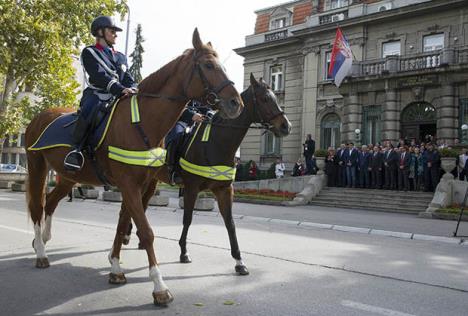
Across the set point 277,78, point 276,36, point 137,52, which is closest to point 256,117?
point 277,78

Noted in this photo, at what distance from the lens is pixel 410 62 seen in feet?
85.5

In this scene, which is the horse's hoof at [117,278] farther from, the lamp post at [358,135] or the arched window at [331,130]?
the arched window at [331,130]

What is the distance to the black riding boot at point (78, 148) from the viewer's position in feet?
18.1

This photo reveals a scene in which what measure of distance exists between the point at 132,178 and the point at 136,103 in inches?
35.9

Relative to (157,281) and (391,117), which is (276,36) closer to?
(391,117)

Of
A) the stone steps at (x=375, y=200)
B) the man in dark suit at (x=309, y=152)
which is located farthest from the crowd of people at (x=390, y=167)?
the man in dark suit at (x=309, y=152)

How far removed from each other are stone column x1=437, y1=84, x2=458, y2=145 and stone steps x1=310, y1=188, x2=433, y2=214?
697 centimetres

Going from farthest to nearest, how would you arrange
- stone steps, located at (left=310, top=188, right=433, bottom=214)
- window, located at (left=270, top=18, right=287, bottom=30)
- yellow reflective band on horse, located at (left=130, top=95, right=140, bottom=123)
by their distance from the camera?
window, located at (left=270, top=18, right=287, bottom=30) → stone steps, located at (left=310, top=188, right=433, bottom=214) → yellow reflective band on horse, located at (left=130, top=95, right=140, bottom=123)

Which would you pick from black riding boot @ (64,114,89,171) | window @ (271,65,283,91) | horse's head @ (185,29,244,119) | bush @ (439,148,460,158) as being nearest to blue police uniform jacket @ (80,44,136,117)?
black riding boot @ (64,114,89,171)

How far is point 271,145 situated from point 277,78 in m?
5.34

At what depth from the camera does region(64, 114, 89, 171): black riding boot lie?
18.1 feet

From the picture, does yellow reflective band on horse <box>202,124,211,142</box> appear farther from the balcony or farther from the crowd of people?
the balcony

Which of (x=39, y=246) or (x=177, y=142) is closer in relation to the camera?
(x=39, y=246)

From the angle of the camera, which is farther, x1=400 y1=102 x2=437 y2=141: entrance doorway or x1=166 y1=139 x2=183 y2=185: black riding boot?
x1=400 y1=102 x2=437 y2=141: entrance doorway
